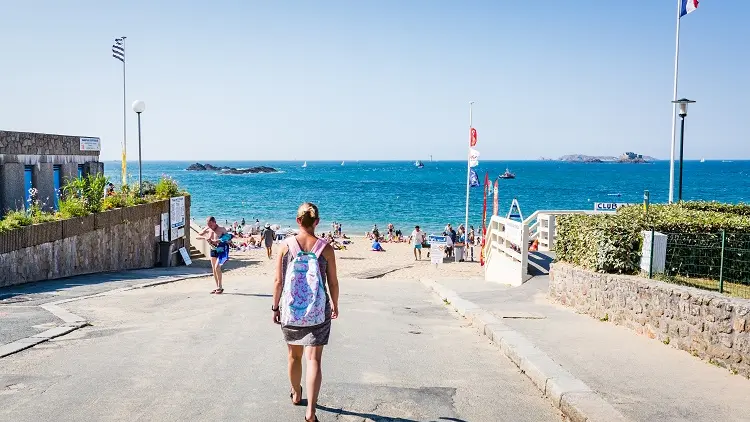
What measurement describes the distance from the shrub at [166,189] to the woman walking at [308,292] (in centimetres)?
1802

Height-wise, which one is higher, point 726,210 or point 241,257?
point 726,210

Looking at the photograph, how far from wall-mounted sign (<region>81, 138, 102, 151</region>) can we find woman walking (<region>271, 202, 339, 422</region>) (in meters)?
20.0

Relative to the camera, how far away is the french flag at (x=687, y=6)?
1939 centimetres

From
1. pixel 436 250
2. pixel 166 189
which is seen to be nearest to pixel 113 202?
pixel 166 189

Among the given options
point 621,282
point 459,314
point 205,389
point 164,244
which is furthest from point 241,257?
point 205,389

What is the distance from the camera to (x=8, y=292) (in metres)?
12.0

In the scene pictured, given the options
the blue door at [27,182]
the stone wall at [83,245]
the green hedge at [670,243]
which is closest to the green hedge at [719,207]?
the green hedge at [670,243]

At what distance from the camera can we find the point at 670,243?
10.2 metres

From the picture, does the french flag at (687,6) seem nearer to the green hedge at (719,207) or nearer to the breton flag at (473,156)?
the green hedge at (719,207)

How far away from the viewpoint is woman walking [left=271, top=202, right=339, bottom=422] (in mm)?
5195

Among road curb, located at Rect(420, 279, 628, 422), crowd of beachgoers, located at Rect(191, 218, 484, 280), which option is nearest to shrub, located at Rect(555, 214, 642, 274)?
road curb, located at Rect(420, 279, 628, 422)

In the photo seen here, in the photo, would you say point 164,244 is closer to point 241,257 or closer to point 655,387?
point 241,257

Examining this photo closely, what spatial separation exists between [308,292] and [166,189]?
61.4ft

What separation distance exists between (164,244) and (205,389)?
1624 centimetres
